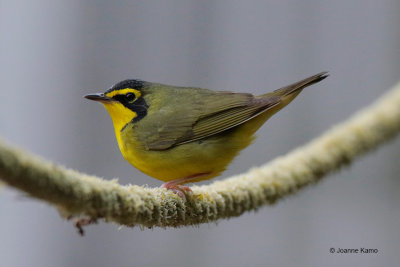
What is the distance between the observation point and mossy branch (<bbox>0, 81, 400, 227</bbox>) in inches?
65.3

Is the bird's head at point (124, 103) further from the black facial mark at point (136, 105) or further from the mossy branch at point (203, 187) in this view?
the mossy branch at point (203, 187)

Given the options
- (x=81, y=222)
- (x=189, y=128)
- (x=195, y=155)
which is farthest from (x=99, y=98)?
(x=81, y=222)

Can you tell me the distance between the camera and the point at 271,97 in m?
3.69

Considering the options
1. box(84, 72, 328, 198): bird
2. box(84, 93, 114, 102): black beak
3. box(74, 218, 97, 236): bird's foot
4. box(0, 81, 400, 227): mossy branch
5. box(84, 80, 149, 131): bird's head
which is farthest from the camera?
box(84, 80, 149, 131): bird's head

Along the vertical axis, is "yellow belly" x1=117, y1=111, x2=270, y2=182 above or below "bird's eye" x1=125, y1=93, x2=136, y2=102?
below

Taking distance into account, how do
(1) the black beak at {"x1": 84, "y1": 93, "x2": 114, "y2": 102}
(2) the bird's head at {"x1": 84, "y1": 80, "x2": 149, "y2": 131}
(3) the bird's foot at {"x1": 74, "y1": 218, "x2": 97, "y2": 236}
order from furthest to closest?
(2) the bird's head at {"x1": 84, "y1": 80, "x2": 149, "y2": 131} → (1) the black beak at {"x1": 84, "y1": 93, "x2": 114, "y2": 102} → (3) the bird's foot at {"x1": 74, "y1": 218, "x2": 97, "y2": 236}

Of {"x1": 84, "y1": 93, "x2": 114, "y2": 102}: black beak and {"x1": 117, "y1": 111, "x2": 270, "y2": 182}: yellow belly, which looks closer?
{"x1": 117, "y1": 111, "x2": 270, "y2": 182}: yellow belly

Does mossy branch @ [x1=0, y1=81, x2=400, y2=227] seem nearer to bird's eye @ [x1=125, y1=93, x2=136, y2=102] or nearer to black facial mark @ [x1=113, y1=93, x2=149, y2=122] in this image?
black facial mark @ [x1=113, y1=93, x2=149, y2=122]

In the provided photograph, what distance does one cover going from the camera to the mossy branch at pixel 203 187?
5.44ft

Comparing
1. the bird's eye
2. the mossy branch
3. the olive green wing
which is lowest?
the mossy branch

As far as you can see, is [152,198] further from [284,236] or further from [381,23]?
[381,23]

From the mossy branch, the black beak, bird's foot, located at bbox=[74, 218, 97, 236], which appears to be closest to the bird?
the black beak

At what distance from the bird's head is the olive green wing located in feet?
0.86

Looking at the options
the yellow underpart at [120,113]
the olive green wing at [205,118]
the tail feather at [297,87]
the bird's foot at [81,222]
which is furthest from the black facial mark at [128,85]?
the bird's foot at [81,222]
